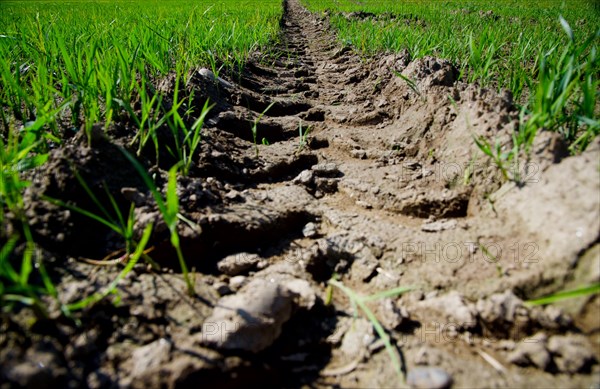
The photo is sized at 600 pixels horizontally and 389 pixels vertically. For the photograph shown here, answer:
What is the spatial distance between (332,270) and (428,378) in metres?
0.51

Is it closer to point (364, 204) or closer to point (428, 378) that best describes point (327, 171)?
point (364, 204)

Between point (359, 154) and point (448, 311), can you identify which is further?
point (359, 154)

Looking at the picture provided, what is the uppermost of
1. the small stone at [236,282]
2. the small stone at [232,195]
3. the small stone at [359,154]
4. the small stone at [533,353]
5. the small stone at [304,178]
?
the small stone at [533,353]

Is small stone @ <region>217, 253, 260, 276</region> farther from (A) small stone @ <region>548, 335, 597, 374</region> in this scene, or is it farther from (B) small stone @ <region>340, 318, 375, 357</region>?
(A) small stone @ <region>548, 335, 597, 374</region>

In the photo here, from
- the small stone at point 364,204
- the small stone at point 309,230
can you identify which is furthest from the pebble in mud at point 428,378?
the small stone at point 364,204

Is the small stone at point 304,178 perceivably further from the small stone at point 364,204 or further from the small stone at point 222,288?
the small stone at point 222,288

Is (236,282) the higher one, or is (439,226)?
(439,226)

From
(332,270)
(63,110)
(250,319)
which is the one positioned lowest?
(332,270)

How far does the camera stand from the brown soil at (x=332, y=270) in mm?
842

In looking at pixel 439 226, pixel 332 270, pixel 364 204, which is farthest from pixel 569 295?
pixel 364 204

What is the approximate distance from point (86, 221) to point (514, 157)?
5.00ft

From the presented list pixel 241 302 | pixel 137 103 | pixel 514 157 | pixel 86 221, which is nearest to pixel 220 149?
pixel 137 103

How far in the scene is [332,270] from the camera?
50.7 inches

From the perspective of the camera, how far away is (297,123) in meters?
2.47
